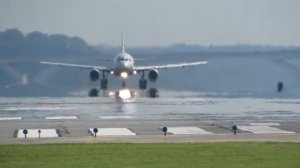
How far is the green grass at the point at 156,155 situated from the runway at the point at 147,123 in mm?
3097

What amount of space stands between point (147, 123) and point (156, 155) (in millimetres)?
15552

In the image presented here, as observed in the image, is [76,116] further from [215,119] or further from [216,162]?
[216,162]

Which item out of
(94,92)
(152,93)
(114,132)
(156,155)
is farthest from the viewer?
(152,93)

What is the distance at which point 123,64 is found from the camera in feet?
283

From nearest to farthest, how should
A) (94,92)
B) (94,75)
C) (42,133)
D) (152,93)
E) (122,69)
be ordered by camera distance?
(42,133) < (94,92) < (152,93) < (94,75) < (122,69)

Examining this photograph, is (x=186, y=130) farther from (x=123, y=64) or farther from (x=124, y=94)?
(x=123, y=64)

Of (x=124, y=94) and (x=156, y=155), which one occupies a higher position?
(x=124, y=94)

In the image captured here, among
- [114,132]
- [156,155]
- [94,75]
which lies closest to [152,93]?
[94,75]

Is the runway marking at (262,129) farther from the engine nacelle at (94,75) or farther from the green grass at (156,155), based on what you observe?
the engine nacelle at (94,75)

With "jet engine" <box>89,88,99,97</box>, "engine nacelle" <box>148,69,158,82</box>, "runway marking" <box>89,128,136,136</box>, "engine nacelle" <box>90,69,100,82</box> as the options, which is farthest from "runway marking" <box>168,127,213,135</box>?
"engine nacelle" <box>148,69,158,82</box>

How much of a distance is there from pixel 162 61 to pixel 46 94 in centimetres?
1939

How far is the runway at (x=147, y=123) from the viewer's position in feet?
108

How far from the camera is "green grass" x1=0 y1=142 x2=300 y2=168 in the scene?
77.8 feet

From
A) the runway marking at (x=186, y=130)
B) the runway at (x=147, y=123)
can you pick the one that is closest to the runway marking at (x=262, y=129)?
the runway at (x=147, y=123)
